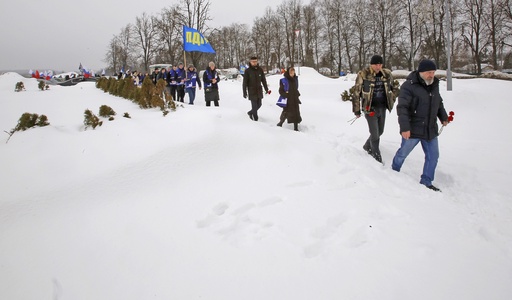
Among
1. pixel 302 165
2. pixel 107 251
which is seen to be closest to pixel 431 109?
pixel 302 165

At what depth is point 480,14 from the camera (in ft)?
106

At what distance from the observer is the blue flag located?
10.5 m

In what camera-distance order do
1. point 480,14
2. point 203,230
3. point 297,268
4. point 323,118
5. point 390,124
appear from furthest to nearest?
1. point 480,14
2. point 323,118
3. point 390,124
4. point 203,230
5. point 297,268

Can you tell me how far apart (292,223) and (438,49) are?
40.0 meters

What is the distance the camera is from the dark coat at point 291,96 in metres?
7.36

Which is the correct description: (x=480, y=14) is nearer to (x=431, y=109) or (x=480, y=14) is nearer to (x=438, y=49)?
(x=438, y=49)

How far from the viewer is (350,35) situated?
4234 centimetres

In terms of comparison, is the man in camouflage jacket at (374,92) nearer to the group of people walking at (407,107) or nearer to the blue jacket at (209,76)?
the group of people walking at (407,107)

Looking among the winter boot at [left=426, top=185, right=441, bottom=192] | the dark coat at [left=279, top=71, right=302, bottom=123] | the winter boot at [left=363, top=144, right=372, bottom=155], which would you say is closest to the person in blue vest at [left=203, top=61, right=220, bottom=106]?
the dark coat at [left=279, top=71, right=302, bottom=123]

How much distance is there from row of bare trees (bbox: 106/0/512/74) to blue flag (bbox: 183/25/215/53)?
45.1 ft

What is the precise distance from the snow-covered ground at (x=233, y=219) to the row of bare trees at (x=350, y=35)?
20788 mm

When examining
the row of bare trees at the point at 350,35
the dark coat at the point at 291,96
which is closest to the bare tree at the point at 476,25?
the row of bare trees at the point at 350,35

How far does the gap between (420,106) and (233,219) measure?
3033mm

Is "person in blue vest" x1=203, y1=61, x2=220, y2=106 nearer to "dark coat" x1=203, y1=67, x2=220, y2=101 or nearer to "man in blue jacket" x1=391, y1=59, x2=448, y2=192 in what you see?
"dark coat" x1=203, y1=67, x2=220, y2=101
